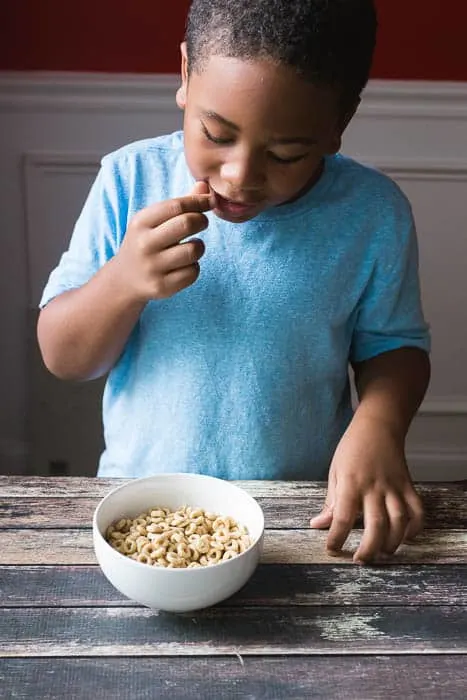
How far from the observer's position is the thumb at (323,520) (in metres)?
0.99

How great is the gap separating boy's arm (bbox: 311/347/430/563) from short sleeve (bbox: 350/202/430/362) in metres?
0.07

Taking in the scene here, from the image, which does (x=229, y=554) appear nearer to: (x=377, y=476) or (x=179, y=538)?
(x=179, y=538)

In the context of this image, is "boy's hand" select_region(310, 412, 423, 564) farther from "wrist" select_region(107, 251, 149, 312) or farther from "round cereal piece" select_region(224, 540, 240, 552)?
"wrist" select_region(107, 251, 149, 312)

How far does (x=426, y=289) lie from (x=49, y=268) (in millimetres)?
967

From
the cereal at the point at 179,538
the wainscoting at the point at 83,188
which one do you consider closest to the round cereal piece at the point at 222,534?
the cereal at the point at 179,538

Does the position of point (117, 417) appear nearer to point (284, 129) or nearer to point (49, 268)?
point (284, 129)

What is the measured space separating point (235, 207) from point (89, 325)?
0.24 metres

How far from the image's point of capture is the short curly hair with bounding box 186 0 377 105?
0.88 metres

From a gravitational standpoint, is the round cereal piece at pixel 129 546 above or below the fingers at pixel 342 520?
above

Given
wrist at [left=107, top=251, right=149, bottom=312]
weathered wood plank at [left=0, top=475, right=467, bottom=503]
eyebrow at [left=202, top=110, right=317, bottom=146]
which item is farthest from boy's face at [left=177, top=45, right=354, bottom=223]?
weathered wood plank at [left=0, top=475, right=467, bottom=503]

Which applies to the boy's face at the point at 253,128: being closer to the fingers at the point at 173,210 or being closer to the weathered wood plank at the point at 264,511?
the fingers at the point at 173,210

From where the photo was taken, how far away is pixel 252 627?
2.75 ft

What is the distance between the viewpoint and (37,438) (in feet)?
7.46

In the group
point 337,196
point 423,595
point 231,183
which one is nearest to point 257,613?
point 423,595
